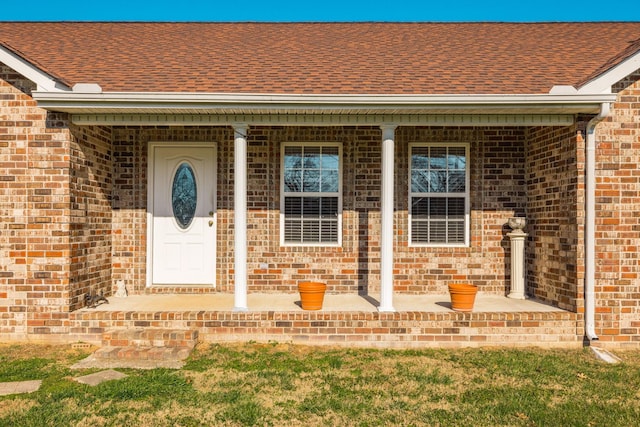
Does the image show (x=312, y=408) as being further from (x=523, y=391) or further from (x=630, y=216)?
(x=630, y=216)

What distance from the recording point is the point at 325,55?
7637mm

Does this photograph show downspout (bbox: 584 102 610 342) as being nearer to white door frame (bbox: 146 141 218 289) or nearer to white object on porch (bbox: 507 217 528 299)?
white object on porch (bbox: 507 217 528 299)

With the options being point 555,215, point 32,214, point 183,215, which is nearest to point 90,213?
point 32,214

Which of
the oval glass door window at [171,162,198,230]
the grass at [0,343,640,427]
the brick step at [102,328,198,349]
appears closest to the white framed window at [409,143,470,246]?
the grass at [0,343,640,427]

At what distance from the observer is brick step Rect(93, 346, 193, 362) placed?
5.18m

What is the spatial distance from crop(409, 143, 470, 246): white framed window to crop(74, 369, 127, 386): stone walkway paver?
4.56m

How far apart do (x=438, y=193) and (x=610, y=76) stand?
276 cm

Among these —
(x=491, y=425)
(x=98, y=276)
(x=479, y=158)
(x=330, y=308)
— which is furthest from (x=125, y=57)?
(x=491, y=425)

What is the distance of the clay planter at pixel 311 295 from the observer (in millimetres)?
5980

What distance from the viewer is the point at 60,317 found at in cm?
587

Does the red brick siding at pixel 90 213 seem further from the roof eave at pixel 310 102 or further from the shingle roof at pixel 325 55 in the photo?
the shingle roof at pixel 325 55

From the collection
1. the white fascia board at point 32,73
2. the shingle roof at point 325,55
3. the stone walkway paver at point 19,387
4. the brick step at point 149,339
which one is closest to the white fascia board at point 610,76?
the shingle roof at point 325,55

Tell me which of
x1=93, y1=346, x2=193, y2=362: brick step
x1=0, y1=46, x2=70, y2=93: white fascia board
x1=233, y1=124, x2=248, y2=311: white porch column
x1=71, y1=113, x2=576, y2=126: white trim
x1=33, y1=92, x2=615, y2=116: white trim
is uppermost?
x1=0, y1=46, x2=70, y2=93: white fascia board

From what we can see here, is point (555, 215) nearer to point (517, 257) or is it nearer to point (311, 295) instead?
point (517, 257)
